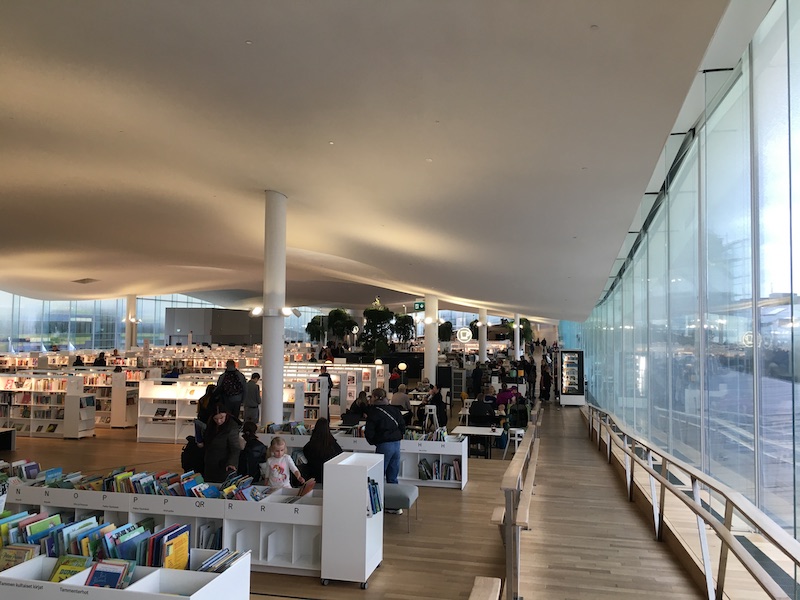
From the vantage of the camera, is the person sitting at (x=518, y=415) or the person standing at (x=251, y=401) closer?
the person standing at (x=251, y=401)

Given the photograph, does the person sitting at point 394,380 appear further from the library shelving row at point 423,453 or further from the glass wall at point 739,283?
the glass wall at point 739,283

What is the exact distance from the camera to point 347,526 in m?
4.91

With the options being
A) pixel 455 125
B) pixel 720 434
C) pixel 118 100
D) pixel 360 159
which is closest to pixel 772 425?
pixel 720 434

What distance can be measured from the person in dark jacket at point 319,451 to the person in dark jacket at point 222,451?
830mm

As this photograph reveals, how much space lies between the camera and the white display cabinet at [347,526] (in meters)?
4.87

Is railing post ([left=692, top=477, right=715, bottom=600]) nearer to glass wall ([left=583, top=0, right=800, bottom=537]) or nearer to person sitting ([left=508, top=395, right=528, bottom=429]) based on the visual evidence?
glass wall ([left=583, top=0, right=800, bottom=537])

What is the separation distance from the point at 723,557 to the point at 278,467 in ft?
12.6

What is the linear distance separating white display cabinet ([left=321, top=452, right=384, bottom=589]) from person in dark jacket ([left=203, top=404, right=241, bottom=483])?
1854 millimetres

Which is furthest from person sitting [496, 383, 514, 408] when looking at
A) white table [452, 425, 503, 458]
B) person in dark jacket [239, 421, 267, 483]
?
person in dark jacket [239, 421, 267, 483]

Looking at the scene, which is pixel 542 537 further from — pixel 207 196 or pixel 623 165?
pixel 207 196

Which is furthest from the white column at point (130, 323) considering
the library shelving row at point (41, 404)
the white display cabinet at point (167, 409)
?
the white display cabinet at point (167, 409)

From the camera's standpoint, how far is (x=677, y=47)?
3385mm

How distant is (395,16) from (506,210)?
14.5 feet

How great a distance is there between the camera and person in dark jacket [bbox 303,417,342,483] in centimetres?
630
